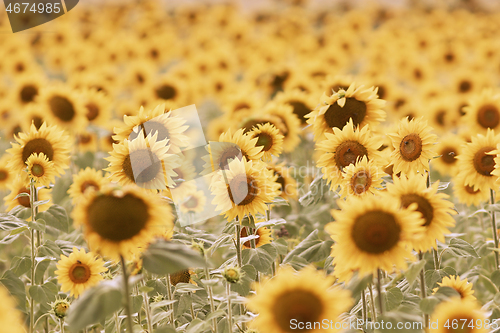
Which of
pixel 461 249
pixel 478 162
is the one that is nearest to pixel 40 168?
pixel 461 249

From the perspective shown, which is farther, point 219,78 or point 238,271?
point 219,78

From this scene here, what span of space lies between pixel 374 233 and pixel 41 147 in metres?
2.20

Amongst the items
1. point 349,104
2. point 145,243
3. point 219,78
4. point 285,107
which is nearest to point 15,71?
point 219,78

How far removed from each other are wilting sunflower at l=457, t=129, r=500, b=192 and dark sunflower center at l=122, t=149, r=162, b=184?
6.32 feet

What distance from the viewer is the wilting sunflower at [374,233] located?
5.43 ft

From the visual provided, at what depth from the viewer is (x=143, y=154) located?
233 cm

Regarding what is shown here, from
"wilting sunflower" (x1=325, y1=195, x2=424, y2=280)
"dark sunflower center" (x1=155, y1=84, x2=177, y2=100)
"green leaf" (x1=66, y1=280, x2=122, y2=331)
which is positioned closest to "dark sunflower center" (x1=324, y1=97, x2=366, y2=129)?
"wilting sunflower" (x1=325, y1=195, x2=424, y2=280)

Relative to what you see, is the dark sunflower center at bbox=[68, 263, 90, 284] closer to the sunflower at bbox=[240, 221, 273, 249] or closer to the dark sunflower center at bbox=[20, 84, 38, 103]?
the sunflower at bbox=[240, 221, 273, 249]

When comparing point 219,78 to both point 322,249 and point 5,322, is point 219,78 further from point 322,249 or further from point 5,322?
point 5,322

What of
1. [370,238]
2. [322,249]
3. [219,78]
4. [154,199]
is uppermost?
[219,78]

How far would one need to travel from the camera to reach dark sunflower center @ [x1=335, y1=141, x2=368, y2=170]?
2.65 metres

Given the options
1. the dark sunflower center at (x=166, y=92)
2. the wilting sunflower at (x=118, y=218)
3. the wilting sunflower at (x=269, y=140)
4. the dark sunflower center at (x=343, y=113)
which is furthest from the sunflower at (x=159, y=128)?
the dark sunflower center at (x=166, y=92)

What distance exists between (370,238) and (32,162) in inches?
80.8

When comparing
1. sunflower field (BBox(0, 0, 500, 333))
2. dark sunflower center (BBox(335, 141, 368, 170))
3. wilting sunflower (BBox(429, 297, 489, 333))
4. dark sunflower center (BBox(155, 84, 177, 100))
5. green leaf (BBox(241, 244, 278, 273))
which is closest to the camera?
sunflower field (BBox(0, 0, 500, 333))
